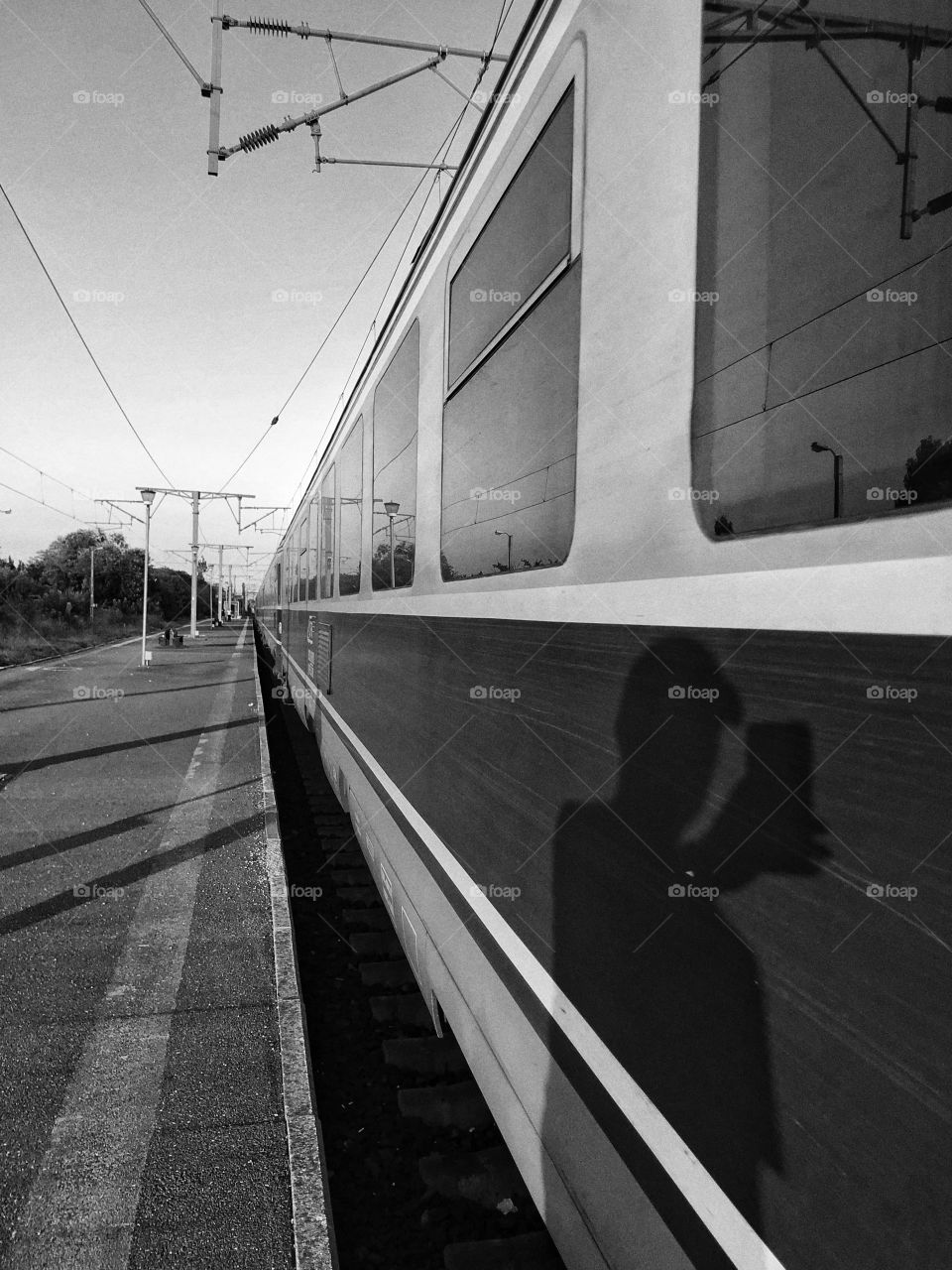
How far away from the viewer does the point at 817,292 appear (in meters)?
1.23

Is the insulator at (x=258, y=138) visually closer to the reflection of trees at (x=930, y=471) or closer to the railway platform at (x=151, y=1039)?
the railway platform at (x=151, y=1039)

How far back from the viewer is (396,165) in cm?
617

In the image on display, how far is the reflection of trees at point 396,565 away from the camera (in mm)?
3515

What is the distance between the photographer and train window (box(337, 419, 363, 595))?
16.6 feet

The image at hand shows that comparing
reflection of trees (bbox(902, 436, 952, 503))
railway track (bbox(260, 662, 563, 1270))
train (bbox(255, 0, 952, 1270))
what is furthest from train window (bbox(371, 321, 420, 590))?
reflection of trees (bbox(902, 436, 952, 503))

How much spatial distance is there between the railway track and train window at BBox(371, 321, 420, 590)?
1812 mm

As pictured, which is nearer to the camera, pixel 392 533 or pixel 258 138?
pixel 392 533

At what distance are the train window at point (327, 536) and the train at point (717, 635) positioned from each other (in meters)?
4.06

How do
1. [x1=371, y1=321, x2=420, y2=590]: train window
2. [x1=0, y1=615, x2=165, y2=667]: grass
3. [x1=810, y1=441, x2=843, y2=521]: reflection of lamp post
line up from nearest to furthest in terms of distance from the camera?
1. [x1=810, y1=441, x2=843, y2=521]: reflection of lamp post
2. [x1=371, y1=321, x2=420, y2=590]: train window
3. [x1=0, y1=615, x2=165, y2=667]: grass

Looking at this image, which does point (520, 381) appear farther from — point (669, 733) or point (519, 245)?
A: point (669, 733)

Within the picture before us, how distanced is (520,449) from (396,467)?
1715 millimetres

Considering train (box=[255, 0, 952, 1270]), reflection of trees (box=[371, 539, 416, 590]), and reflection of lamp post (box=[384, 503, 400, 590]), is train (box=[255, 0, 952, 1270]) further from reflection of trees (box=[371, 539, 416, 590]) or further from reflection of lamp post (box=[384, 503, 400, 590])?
reflection of lamp post (box=[384, 503, 400, 590])

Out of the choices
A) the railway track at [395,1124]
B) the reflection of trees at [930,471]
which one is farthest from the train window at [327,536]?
the reflection of trees at [930,471]

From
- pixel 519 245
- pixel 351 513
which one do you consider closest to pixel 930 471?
pixel 519 245
